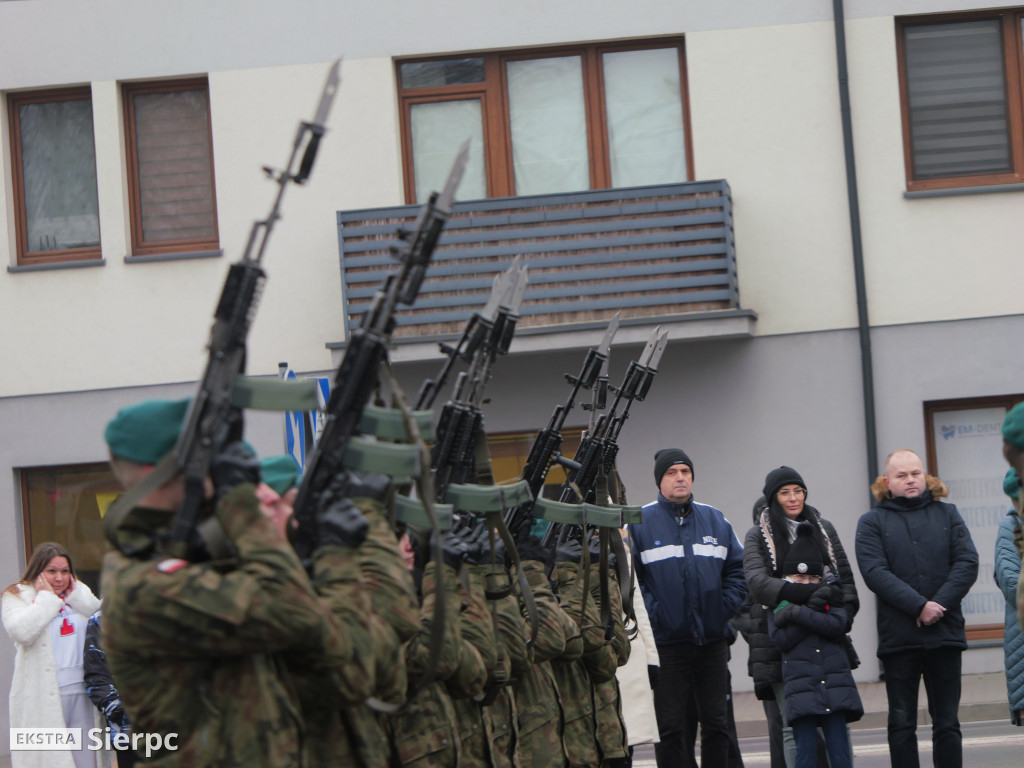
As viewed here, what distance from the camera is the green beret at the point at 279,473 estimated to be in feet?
13.0

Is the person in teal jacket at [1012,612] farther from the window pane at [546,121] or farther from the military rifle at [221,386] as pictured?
the window pane at [546,121]

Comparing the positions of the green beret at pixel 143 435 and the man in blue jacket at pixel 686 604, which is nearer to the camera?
the green beret at pixel 143 435

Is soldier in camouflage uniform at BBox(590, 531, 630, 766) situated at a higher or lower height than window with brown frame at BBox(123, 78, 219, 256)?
lower

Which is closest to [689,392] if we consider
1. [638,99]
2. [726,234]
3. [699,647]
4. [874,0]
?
[726,234]

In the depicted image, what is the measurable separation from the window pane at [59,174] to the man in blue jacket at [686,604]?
22.8 feet

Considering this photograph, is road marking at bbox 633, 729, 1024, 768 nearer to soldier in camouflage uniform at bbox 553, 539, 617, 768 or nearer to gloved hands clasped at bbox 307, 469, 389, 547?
soldier in camouflage uniform at bbox 553, 539, 617, 768

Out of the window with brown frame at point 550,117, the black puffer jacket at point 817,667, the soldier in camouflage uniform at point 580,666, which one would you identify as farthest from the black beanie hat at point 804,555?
the window with brown frame at point 550,117

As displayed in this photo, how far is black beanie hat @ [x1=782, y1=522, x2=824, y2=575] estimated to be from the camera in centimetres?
747

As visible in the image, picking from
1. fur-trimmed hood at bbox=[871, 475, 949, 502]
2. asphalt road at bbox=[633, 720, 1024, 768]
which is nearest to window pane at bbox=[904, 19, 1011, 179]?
asphalt road at bbox=[633, 720, 1024, 768]

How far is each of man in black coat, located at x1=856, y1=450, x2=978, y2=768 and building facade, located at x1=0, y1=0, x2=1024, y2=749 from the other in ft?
13.8

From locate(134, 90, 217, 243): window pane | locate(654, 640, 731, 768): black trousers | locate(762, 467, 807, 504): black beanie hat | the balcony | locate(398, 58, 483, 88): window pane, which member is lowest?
locate(654, 640, 731, 768): black trousers

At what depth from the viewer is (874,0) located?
1217 cm

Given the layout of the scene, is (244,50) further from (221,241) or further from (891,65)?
(891,65)

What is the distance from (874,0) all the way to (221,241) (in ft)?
19.9
